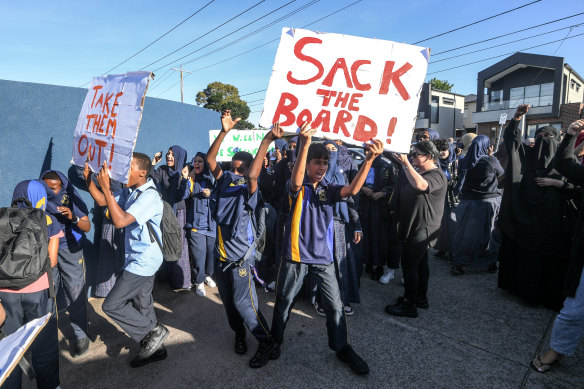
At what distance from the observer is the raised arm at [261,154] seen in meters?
2.44

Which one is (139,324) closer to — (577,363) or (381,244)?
(381,244)

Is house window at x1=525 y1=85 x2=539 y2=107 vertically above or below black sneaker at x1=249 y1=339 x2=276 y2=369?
above

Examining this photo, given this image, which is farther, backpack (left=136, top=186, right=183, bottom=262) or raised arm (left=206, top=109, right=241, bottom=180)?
backpack (left=136, top=186, right=183, bottom=262)

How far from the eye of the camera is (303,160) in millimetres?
2426

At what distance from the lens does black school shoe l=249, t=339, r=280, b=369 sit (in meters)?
2.81

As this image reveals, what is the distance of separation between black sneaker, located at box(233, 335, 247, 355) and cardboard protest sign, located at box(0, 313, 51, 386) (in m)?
1.98

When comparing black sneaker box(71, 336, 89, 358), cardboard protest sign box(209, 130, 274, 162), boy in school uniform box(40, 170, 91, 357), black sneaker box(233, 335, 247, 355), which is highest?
cardboard protest sign box(209, 130, 274, 162)

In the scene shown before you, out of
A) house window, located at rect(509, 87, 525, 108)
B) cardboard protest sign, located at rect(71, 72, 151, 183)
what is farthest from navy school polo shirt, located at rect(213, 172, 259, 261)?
house window, located at rect(509, 87, 525, 108)

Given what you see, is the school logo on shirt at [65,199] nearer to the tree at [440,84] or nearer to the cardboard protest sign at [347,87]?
the cardboard protest sign at [347,87]

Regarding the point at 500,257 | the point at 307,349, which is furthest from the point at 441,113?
the point at 307,349

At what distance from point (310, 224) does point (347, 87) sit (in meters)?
1.10

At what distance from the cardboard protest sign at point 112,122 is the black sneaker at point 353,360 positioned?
2.21 metres

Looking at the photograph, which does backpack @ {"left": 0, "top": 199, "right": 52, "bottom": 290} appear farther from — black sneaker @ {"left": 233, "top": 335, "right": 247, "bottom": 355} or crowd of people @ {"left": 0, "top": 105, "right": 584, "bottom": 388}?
black sneaker @ {"left": 233, "top": 335, "right": 247, "bottom": 355}

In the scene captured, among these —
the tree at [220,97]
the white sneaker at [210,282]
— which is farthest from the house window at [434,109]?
the white sneaker at [210,282]
